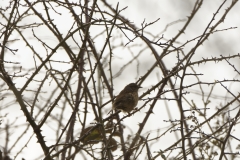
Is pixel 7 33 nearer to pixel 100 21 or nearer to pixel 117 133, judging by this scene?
pixel 100 21

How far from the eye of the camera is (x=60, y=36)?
384 centimetres

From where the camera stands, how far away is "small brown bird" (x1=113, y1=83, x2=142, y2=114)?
4801 millimetres

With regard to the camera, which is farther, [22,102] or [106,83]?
[106,83]

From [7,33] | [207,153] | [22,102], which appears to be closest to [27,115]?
[22,102]

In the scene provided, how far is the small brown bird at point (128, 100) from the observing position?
480 centimetres

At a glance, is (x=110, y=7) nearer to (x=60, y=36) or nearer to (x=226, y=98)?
(x=60, y=36)

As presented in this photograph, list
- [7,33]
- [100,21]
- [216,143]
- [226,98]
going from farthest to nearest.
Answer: [226,98] → [216,143] → [7,33] → [100,21]

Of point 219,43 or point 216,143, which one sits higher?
point 219,43

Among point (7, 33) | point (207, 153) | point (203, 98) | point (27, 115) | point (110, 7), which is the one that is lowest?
point (207, 153)

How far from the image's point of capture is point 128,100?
4871 millimetres

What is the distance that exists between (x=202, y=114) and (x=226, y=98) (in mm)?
715

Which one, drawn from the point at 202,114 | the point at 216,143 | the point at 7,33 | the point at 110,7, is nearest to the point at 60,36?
the point at 7,33

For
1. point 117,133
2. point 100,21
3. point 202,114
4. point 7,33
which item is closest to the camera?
point 100,21

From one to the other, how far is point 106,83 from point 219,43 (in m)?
1.36
